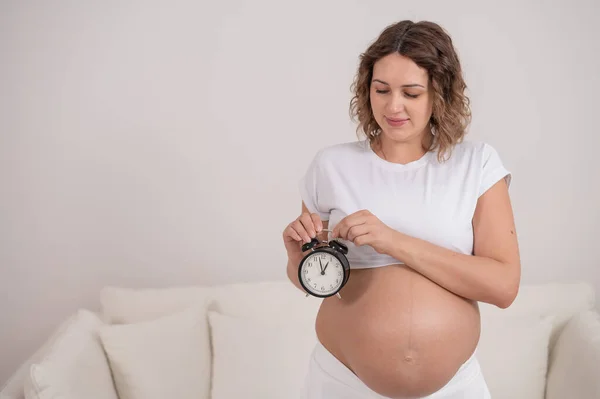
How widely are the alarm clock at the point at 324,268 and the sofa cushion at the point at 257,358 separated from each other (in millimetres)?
1188

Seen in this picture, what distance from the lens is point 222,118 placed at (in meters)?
3.18

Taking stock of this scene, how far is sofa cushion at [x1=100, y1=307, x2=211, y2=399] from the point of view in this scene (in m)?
2.72

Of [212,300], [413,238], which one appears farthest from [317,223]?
[212,300]

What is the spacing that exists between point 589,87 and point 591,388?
54.9 inches

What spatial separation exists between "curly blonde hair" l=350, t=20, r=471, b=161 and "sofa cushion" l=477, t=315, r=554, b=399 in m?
1.27

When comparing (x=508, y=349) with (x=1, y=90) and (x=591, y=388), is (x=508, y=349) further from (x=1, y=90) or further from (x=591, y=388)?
(x=1, y=90)

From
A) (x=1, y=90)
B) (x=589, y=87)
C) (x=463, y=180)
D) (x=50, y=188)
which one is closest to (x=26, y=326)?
(x=50, y=188)

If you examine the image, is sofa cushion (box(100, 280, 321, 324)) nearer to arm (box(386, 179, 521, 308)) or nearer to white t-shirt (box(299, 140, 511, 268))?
white t-shirt (box(299, 140, 511, 268))

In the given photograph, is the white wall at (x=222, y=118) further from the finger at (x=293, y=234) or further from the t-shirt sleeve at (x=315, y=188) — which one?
the finger at (x=293, y=234)

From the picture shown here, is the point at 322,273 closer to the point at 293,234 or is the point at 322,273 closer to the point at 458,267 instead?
the point at 293,234

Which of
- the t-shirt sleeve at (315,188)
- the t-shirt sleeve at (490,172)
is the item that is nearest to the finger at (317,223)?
the t-shirt sleeve at (315,188)

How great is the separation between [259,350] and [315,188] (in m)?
1.13

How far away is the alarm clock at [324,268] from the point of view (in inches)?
65.1

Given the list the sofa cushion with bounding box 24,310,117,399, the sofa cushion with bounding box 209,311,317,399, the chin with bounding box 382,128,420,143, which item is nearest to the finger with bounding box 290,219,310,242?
the chin with bounding box 382,128,420,143
